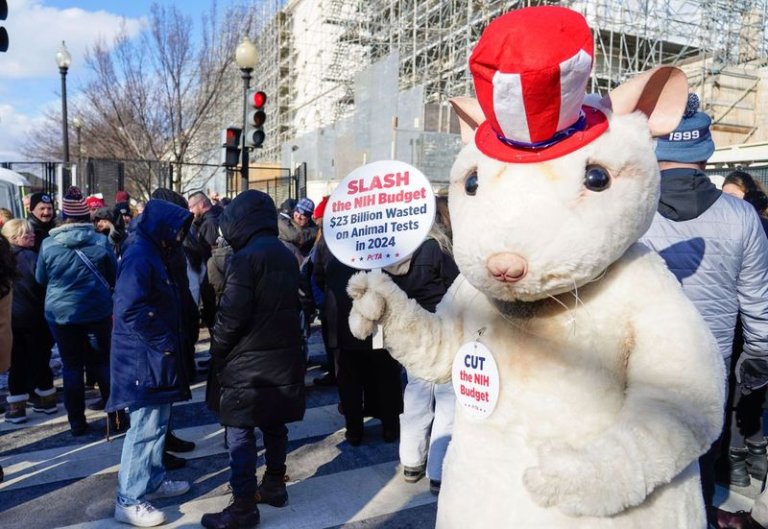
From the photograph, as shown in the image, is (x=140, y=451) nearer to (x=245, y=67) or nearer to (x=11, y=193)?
(x=245, y=67)

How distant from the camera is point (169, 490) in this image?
4133mm

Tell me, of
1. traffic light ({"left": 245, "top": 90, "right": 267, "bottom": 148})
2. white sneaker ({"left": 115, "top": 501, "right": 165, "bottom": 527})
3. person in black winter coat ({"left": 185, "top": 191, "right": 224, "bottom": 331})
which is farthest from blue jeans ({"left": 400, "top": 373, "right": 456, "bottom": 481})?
traffic light ({"left": 245, "top": 90, "right": 267, "bottom": 148})

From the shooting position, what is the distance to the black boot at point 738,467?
427 centimetres

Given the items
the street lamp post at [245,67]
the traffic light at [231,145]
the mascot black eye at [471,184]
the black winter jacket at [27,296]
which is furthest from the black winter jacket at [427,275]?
the traffic light at [231,145]

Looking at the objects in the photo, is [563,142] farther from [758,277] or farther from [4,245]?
[4,245]

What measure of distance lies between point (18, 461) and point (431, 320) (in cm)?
424

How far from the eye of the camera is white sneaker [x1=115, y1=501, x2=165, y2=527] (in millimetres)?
3688

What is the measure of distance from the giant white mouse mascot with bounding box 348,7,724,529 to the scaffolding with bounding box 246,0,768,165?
45.5 feet

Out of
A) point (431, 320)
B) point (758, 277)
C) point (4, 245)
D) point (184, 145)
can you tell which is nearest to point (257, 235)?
point (4, 245)

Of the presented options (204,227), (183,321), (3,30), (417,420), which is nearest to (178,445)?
(183,321)

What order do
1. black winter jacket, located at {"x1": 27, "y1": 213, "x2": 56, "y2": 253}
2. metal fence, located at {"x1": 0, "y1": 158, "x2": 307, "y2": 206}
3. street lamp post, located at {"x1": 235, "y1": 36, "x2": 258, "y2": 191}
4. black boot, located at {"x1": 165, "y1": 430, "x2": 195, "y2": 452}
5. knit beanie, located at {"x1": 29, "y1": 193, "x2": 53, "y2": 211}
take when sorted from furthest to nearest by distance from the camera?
metal fence, located at {"x1": 0, "y1": 158, "x2": 307, "y2": 206} < street lamp post, located at {"x1": 235, "y1": 36, "x2": 258, "y2": 191} < knit beanie, located at {"x1": 29, "y1": 193, "x2": 53, "y2": 211} < black winter jacket, located at {"x1": 27, "y1": 213, "x2": 56, "y2": 253} < black boot, located at {"x1": 165, "y1": 430, "x2": 195, "y2": 452}

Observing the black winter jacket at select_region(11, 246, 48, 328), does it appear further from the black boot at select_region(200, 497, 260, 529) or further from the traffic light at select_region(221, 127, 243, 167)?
the traffic light at select_region(221, 127, 243, 167)

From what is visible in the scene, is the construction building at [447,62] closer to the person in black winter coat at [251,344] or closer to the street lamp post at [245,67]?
the street lamp post at [245,67]

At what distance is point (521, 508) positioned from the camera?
167cm
